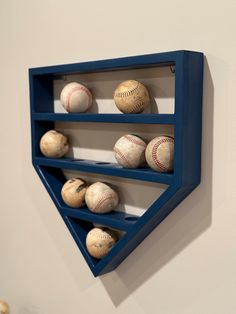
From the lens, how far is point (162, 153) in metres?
0.79

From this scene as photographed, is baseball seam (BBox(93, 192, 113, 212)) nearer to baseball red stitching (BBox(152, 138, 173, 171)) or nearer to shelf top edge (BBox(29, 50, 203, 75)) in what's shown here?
baseball red stitching (BBox(152, 138, 173, 171))

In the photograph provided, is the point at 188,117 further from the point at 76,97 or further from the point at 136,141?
the point at 76,97

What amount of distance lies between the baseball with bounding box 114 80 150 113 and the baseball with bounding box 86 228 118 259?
12.2 inches

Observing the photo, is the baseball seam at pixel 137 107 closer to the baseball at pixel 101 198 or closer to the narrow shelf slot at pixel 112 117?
the narrow shelf slot at pixel 112 117

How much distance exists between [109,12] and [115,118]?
278mm

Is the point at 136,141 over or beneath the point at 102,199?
over

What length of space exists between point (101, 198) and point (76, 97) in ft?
0.83

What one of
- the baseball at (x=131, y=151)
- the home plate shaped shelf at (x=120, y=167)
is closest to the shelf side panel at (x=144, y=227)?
the home plate shaped shelf at (x=120, y=167)

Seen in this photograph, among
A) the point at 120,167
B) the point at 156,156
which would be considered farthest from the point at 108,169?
the point at 156,156

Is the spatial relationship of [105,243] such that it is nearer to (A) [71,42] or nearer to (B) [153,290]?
(B) [153,290]

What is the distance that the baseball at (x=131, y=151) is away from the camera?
2.76 ft

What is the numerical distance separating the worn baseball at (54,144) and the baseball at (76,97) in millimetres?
98

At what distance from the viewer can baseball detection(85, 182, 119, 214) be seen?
3.03 feet

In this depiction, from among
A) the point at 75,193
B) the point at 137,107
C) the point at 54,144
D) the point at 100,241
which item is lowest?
the point at 100,241
